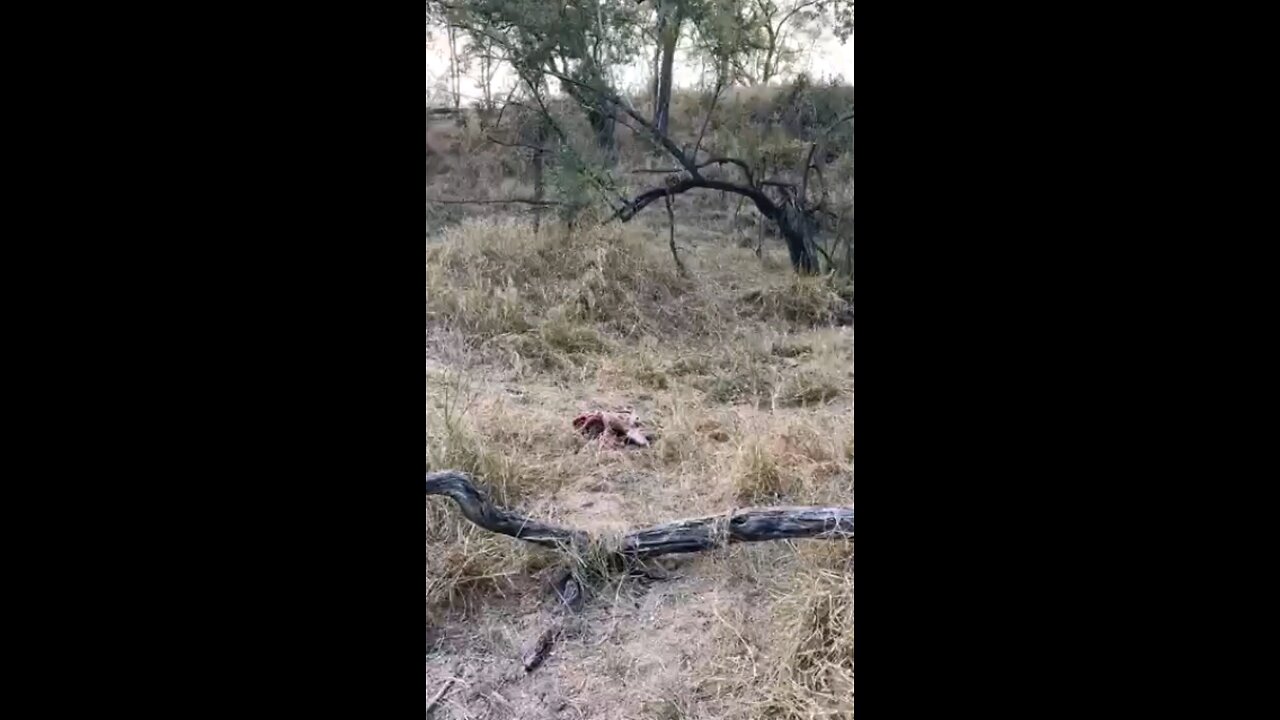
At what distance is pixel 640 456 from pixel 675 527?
1.85ft

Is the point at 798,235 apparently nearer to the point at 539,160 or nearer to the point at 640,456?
the point at 539,160

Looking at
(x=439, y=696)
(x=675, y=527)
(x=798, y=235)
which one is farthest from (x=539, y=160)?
(x=439, y=696)

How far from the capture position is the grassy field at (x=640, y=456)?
1.41 m

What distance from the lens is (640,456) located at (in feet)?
7.07

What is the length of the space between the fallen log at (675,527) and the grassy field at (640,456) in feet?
0.19

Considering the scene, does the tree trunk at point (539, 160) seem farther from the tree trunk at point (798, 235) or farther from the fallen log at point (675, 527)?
the fallen log at point (675, 527)

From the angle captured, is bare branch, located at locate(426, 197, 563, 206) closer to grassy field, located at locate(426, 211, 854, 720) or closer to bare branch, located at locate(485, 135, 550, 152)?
grassy field, located at locate(426, 211, 854, 720)
